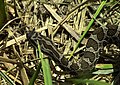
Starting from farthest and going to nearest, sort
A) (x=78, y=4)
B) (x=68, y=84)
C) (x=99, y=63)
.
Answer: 1. (x=78, y=4)
2. (x=99, y=63)
3. (x=68, y=84)

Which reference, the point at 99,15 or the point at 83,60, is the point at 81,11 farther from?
the point at 83,60

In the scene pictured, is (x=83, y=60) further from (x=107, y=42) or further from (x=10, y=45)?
(x=10, y=45)

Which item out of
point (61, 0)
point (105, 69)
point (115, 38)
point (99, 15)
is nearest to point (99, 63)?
point (105, 69)

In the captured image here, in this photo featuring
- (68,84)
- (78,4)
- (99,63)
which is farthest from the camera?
(78,4)

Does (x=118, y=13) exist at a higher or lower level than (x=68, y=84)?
higher

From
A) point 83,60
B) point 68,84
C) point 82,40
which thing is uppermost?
point 82,40

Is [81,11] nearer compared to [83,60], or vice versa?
[83,60]

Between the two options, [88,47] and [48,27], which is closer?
[88,47]

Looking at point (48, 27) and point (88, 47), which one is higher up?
point (48, 27)
